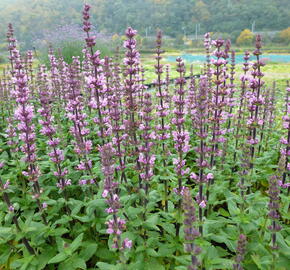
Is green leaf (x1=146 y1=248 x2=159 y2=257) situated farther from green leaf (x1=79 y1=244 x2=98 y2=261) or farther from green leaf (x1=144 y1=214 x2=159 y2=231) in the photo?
green leaf (x1=79 y1=244 x2=98 y2=261)

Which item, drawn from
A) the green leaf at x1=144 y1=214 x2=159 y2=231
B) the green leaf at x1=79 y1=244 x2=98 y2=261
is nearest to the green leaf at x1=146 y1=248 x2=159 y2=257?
the green leaf at x1=144 y1=214 x2=159 y2=231

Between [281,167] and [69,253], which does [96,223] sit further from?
[281,167]

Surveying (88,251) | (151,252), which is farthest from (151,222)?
(88,251)

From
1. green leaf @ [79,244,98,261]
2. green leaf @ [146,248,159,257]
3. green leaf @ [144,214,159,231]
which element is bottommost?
green leaf @ [79,244,98,261]

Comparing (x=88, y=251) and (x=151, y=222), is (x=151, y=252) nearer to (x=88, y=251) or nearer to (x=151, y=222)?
(x=151, y=222)

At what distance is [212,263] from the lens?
170 inches

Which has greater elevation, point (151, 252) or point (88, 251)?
point (151, 252)

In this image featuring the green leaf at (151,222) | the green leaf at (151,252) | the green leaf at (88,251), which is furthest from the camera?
the green leaf at (88,251)

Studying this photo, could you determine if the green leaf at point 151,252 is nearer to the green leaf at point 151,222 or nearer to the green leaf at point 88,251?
the green leaf at point 151,222

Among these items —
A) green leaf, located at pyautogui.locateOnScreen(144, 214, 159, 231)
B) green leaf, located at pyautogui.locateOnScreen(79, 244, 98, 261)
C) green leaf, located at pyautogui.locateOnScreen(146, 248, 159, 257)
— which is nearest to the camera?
green leaf, located at pyautogui.locateOnScreen(146, 248, 159, 257)

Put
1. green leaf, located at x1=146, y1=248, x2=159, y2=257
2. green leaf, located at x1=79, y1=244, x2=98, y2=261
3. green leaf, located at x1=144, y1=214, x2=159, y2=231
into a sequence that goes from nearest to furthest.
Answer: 1. green leaf, located at x1=146, y1=248, x2=159, y2=257
2. green leaf, located at x1=144, y1=214, x2=159, y2=231
3. green leaf, located at x1=79, y1=244, x2=98, y2=261

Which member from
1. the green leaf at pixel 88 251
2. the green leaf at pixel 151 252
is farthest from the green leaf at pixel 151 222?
the green leaf at pixel 88 251

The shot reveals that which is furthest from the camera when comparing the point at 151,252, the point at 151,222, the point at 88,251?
the point at 88,251

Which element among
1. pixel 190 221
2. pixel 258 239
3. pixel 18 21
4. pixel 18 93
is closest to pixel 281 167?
pixel 258 239
